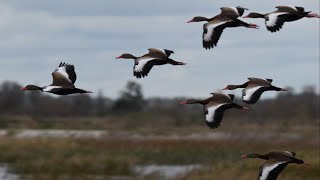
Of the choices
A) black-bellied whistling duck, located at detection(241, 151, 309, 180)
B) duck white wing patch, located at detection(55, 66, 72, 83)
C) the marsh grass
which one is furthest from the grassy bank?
black-bellied whistling duck, located at detection(241, 151, 309, 180)

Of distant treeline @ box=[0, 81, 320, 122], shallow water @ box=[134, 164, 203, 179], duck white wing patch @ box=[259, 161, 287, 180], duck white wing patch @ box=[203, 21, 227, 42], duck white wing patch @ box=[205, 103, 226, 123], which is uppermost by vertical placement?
duck white wing patch @ box=[203, 21, 227, 42]

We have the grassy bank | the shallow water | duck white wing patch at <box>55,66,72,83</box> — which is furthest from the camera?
the shallow water

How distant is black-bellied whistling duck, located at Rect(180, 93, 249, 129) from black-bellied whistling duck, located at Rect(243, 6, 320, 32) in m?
1.02

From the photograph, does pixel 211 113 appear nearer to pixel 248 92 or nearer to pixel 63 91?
pixel 248 92

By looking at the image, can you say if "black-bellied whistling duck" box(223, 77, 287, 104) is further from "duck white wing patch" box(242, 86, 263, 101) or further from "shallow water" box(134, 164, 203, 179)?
"shallow water" box(134, 164, 203, 179)

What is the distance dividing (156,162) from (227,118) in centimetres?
5676

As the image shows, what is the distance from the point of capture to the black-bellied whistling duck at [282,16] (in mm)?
9615

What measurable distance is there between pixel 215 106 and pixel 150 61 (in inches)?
38.0

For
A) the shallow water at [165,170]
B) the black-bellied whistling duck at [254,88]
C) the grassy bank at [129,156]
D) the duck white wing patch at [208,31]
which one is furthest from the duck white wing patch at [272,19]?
the shallow water at [165,170]

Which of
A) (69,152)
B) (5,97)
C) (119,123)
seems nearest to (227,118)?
(119,123)

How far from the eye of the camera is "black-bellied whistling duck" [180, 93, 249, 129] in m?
9.94

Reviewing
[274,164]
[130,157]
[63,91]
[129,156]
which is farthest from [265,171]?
[129,156]

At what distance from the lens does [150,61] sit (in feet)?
32.8

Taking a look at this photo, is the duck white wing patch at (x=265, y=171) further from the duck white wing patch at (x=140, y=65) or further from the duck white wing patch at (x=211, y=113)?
the duck white wing patch at (x=140, y=65)
